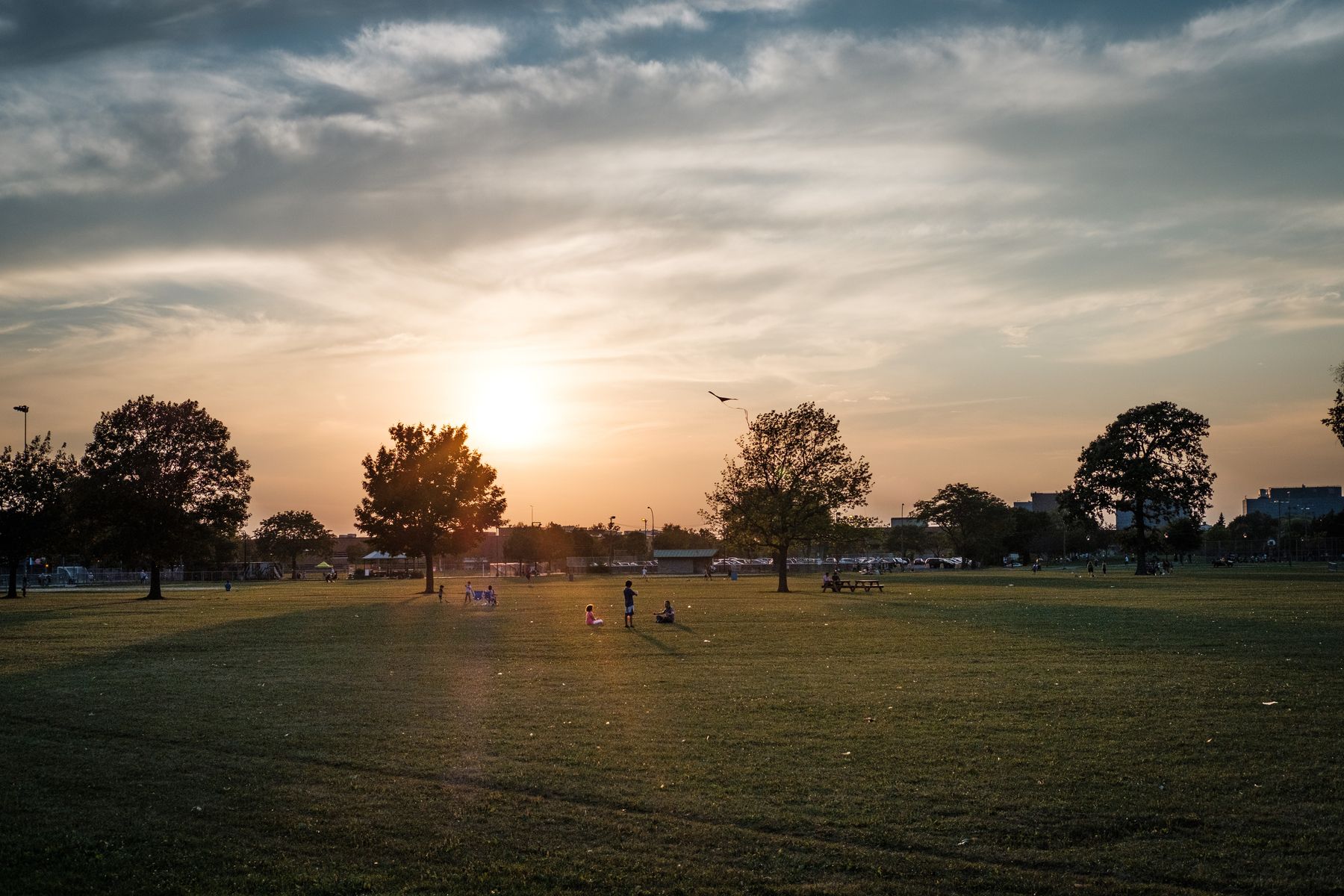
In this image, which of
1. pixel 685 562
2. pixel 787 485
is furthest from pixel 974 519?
pixel 787 485

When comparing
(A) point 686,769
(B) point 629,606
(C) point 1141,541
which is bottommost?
(A) point 686,769

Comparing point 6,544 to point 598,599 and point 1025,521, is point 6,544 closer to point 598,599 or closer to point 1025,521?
point 598,599

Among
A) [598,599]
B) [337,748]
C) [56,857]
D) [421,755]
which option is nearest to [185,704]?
[337,748]

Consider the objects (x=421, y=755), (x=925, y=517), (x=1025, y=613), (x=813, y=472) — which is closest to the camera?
(x=421, y=755)

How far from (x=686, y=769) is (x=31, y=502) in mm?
70986

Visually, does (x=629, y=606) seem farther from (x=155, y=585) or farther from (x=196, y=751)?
(x=155, y=585)

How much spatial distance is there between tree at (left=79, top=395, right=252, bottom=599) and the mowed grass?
43.2 m

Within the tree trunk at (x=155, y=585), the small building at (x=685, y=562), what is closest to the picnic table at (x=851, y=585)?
the tree trunk at (x=155, y=585)

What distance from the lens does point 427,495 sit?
74.4 m

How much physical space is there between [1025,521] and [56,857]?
611 ft

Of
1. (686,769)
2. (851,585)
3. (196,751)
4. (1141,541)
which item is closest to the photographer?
(686,769)

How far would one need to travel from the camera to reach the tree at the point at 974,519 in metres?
165

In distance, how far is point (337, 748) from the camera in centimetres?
1364

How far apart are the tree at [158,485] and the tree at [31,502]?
363cm
